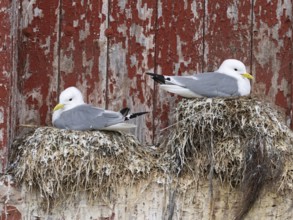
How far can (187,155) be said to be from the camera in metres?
4.22

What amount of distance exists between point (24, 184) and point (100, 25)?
2.54ft

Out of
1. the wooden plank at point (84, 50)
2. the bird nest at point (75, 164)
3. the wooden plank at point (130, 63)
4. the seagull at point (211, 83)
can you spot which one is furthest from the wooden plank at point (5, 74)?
the seagull at point (211, 83)

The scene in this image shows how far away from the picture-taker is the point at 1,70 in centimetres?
417

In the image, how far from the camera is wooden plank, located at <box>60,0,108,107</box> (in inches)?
175

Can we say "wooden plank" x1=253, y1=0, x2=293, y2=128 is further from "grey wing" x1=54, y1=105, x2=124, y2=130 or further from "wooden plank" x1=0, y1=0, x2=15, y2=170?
"wooden plank" x1=0, y1=0, x2=15, y2=170

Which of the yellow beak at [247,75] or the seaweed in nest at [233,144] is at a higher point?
the yellow beak at [247,75]

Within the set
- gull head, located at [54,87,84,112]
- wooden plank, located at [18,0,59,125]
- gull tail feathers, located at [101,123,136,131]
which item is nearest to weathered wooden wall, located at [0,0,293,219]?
wooden plank, located at [18,0,59,125]

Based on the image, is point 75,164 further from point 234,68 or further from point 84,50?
point 234,68

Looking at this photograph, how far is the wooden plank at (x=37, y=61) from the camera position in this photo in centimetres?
441

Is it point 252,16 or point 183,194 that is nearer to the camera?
point 183,194

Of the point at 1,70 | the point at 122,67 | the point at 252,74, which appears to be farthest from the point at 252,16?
the point at 1,70

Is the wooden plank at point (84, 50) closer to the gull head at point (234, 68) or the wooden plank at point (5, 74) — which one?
the wooden plank at point (5, 74)

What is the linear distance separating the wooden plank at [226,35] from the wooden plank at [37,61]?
653 millimetres

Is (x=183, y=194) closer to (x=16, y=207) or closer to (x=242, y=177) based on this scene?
(x=242, y=177)
